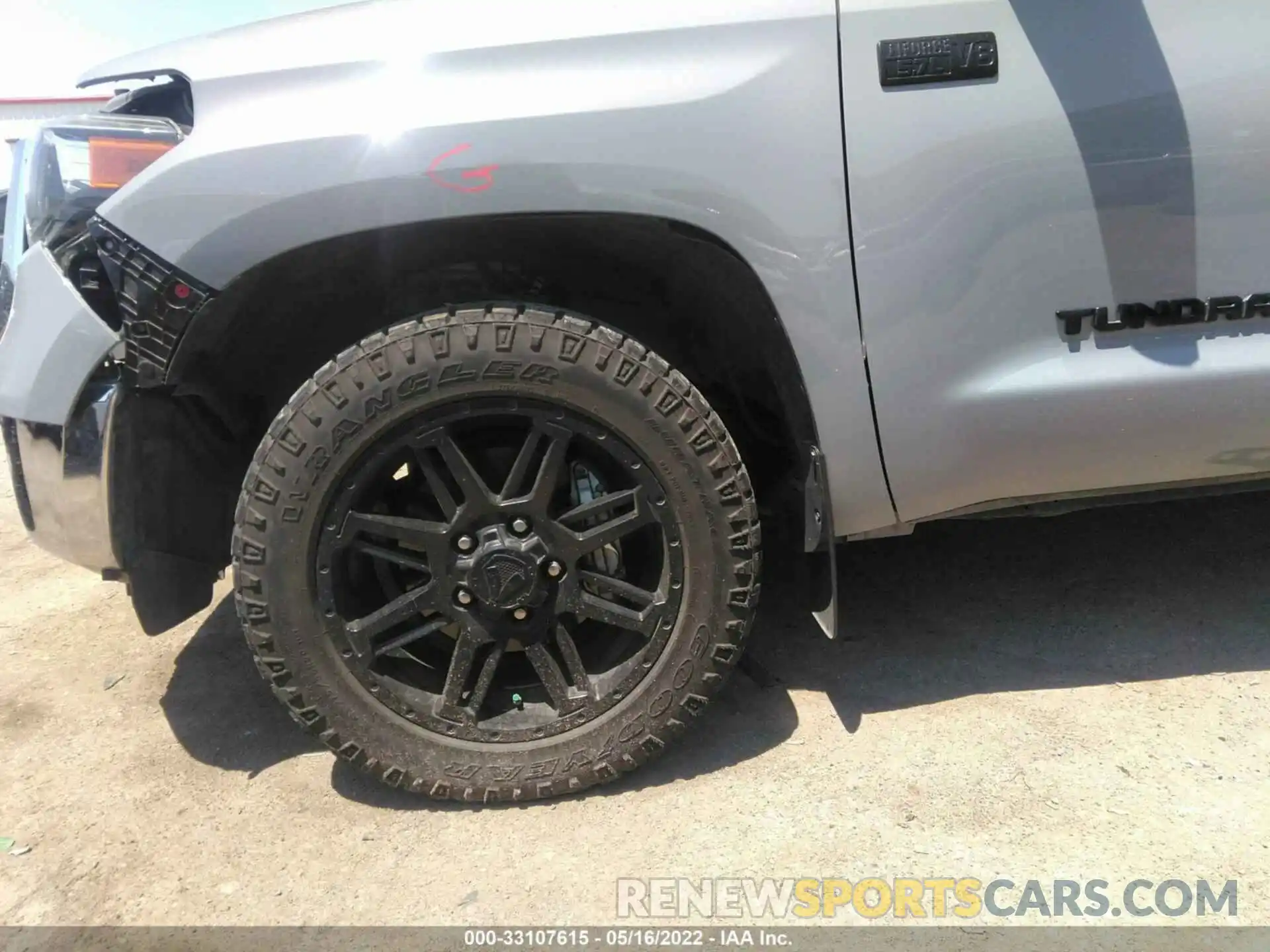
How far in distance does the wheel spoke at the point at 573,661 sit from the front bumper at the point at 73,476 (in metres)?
0.97

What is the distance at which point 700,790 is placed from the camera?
202 cm

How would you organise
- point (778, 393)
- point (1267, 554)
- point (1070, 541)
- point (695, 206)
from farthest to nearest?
point (1070, 541), point (1267, 554), point (778, 393), point (695, 206)

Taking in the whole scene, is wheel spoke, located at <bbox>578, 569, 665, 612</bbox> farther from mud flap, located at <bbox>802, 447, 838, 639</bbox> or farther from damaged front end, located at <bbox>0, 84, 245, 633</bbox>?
damaged front end, located at <bbox>0, 84, 245, 633</bbox>

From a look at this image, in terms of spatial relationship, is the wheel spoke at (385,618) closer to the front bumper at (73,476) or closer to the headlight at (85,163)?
the front bumper at (73,476)

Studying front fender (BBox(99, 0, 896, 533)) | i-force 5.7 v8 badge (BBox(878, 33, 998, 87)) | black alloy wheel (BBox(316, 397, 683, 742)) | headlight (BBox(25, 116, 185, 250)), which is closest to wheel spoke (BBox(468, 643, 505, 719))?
black alloy wheel (BBox(316, 397, 683, 742))

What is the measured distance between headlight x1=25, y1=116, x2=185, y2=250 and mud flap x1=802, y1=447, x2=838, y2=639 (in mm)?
1445

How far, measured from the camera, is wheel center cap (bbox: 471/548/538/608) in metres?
1.90

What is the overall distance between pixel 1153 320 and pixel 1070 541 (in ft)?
4.50

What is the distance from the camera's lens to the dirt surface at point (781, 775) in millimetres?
1777

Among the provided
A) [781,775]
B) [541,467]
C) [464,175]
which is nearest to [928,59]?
[464,175]

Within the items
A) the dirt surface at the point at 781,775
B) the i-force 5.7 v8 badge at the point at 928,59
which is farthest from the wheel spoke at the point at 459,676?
the i-force 5.7 v8 badge at the point at 928,59

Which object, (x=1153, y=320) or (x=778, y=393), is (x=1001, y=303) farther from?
(x=778, y=393)

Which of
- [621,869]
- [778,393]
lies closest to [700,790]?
[621,869]

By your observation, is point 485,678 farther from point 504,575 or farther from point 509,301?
point 509,301
